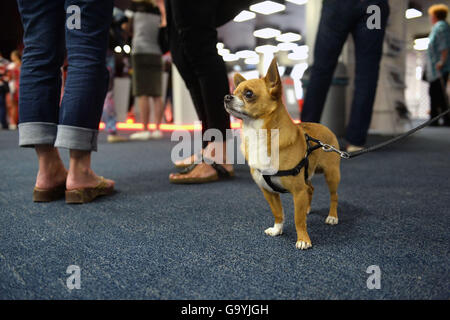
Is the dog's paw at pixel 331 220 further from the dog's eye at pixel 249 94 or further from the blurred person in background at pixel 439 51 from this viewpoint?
the blurred person in background at pixel 439 51

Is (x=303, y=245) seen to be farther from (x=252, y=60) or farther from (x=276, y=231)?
(x=252, y=60)

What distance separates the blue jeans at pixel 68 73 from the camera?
118 cm

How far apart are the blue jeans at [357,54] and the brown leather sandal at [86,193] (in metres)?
1.46

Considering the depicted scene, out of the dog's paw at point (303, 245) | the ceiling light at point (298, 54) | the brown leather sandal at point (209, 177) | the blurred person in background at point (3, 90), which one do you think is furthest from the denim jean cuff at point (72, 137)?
the ceiling light at point (298, 54)

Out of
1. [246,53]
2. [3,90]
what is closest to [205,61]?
[3,90]

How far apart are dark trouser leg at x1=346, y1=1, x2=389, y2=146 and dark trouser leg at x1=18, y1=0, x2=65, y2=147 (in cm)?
185

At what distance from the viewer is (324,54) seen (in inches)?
87.7

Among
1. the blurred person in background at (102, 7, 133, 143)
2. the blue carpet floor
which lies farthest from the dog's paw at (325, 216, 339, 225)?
the blurred person in background at (102, 7, 133, 143)

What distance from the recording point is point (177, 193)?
139 cm

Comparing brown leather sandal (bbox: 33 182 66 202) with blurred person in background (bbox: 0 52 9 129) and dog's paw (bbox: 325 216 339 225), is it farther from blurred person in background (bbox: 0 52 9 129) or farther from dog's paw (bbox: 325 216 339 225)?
blurred person in background (bbox: 0 52 9 129)

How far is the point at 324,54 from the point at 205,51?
1056 millimetres

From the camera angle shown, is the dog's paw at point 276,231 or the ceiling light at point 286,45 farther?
the ceiling light at point 286,45
